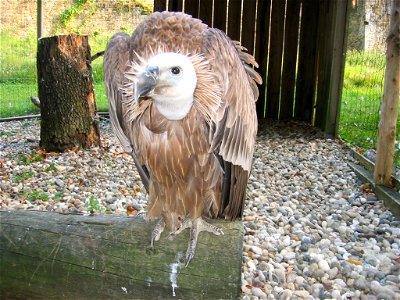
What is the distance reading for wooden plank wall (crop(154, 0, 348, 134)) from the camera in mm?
7844

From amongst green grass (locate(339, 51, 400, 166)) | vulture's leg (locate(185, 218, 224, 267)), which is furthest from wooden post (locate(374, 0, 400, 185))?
vulture's leg (locate(185, 218, 224, 267))

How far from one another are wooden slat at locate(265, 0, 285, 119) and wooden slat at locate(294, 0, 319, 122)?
333mm

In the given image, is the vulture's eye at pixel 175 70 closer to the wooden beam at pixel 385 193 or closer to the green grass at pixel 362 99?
the wooden beam at pixel 385 193

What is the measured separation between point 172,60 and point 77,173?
326cm

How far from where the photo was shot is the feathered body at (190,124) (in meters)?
2.23

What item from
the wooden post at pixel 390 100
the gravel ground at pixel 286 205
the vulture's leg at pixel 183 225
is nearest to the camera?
the vulture's leg at pixel 183 225

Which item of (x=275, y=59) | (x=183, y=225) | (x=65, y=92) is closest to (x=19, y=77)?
(x=65, y=92)

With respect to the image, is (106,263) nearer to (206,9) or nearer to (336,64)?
(336,64)

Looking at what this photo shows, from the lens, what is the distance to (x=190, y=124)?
2268 mm

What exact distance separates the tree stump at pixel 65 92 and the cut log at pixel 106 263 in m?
3.43

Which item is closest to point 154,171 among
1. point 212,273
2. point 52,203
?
point 212,273

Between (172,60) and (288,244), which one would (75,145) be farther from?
(172,60)

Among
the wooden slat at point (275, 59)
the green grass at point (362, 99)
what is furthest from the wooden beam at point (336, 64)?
A: the wooden slat at point (275, 59)

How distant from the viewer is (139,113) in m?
2.30
